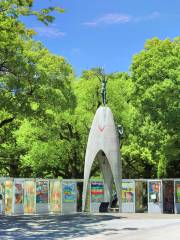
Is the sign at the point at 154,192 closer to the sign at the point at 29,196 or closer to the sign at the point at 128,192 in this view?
the sign at the point at 128,192

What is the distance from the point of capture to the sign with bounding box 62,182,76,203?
2825cm

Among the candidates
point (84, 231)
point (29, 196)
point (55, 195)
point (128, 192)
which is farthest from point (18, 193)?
point (84, 231)

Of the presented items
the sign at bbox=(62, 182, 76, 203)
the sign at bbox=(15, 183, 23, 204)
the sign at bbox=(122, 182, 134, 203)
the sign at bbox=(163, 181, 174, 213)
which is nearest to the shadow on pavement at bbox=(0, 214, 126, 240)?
the sign at bbox=(15, 183, 23, 204)

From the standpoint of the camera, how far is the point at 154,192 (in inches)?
1101

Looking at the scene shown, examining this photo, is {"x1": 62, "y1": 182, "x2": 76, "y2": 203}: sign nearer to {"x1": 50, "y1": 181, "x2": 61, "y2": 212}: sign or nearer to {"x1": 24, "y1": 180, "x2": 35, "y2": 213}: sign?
{"x1": 50, "y1": 181, "x2": 61, "y2": 212}: sign

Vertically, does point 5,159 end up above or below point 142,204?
above

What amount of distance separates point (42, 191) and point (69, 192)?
1.70 meters

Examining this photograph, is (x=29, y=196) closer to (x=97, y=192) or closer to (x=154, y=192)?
(x=97, y=192)

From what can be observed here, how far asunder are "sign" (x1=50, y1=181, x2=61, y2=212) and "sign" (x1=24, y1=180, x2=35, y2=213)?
4.28 feet

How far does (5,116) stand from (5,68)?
18.0 feet

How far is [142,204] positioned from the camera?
29281 mm

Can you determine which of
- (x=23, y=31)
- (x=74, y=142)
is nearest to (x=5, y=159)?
(x=74, y=142)

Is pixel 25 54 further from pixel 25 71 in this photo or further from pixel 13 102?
pixel 13 102

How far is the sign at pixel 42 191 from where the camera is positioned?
2770 cm
